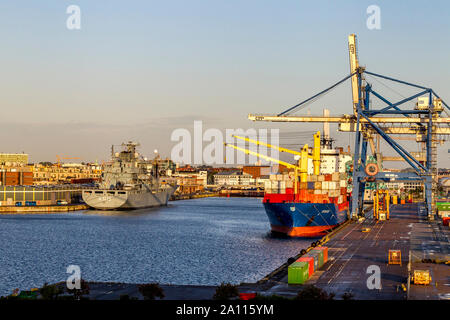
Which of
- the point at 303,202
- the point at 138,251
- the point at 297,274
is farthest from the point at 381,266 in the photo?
the point at 303,202

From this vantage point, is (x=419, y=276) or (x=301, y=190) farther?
(x=301, y=190)

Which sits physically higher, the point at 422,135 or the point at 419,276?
the point at 422,135

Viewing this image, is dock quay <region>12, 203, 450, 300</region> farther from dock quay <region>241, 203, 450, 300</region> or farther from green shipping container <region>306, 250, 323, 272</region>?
green shipping container <region>306, 250, 323, 272</region>

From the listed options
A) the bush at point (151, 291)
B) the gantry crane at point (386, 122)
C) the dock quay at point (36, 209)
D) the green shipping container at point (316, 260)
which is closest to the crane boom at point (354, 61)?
the gantry crane at point (386, 122)

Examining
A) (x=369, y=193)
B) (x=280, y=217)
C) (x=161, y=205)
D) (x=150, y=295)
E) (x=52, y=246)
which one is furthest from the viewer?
(x=369, y=193)

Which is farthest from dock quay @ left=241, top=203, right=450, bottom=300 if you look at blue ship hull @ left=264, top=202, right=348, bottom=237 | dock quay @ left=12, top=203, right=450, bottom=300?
blue ship hull @ left=264, top=202, right=348, bottom=237

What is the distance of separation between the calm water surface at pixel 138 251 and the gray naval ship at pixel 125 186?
983 inches

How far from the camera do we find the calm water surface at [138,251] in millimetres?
41656

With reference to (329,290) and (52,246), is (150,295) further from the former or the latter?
(52,246)

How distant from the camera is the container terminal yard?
31562mm
